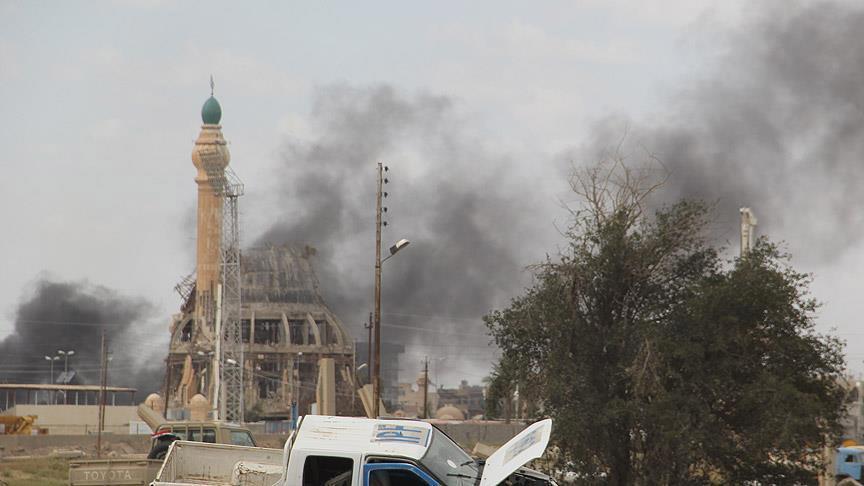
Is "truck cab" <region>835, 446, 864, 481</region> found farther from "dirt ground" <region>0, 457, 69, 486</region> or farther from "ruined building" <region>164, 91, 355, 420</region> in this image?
"ruined building" <region>164, 91, 355, 420</region>

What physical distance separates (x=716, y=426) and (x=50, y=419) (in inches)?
3256

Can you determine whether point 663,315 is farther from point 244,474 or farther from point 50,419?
point 50,419

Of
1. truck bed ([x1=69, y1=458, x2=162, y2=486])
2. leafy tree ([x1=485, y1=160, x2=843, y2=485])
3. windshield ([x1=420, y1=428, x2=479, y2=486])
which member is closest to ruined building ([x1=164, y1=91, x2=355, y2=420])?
leafy tree ([x1=485, y1=160, x2=843, y2=485])

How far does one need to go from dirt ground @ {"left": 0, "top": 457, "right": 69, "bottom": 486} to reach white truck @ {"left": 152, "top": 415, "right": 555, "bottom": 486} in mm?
22911

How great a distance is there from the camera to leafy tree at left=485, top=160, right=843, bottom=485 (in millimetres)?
30156

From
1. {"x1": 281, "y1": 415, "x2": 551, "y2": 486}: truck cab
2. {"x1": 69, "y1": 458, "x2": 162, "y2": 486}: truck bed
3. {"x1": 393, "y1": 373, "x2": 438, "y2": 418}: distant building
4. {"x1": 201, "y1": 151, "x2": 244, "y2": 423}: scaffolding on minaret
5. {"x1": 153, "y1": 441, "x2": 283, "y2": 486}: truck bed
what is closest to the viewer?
{"x1": 281, "y1": 415, "x2": 551, "y2": 486}: truck cab

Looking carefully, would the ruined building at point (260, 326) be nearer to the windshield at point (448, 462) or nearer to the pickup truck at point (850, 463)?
the pickup truck at point (850, 463)

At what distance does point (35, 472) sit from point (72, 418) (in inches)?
2439

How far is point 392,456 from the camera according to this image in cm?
1330

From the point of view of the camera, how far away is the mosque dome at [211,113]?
133m

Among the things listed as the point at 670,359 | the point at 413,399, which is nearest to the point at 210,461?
the point at 670,359

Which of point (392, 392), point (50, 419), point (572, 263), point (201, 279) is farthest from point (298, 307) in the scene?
point (572, 263)

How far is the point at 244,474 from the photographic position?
17.5m

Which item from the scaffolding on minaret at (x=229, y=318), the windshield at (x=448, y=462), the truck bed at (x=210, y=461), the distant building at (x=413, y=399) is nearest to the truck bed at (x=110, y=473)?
the truck bed at (x=210, y=461)
